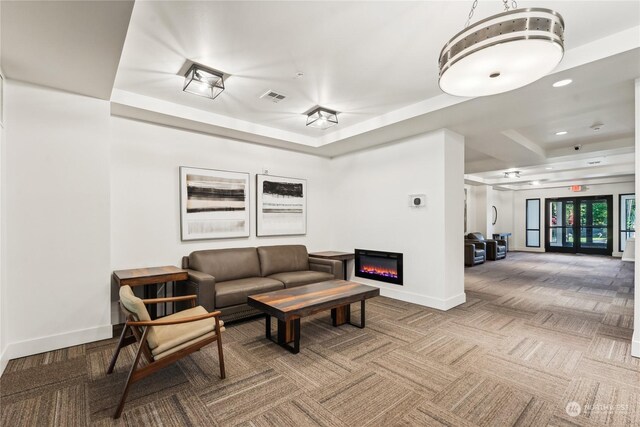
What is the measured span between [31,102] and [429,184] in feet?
15.6

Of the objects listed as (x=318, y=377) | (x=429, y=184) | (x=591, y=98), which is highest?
(x=591, y=98)

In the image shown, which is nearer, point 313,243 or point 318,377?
point 318,377

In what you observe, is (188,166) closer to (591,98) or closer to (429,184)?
(429,184)

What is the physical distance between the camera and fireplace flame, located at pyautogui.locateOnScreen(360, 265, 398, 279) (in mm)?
4974

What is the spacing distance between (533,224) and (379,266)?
10.3m

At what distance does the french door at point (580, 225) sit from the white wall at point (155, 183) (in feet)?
39.9

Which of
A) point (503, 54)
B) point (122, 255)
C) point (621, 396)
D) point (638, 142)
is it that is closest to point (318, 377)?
point (621, 396)

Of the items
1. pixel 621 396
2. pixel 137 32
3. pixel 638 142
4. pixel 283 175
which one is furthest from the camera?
pixel 283 175

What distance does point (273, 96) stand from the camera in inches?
142

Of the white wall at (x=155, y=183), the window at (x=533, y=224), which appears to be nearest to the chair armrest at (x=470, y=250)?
the window at (x=533, y=224)

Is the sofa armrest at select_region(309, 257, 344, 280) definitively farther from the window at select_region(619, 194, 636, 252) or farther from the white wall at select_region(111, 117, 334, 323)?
the window at select_region(619, 194, 636, 252)

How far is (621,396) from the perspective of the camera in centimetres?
222

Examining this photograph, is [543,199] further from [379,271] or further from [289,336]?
[289,336]

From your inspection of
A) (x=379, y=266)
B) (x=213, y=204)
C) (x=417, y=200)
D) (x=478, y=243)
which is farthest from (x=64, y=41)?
(x=478, y=243)
